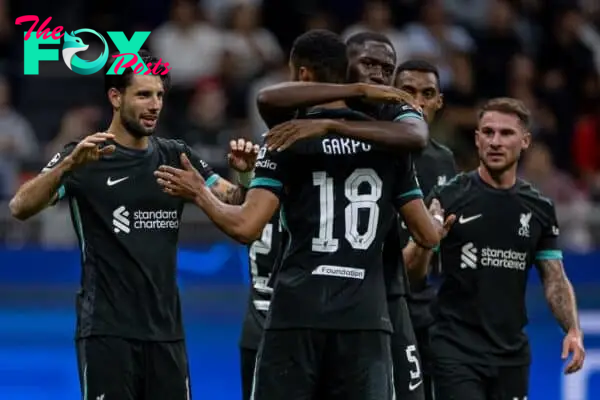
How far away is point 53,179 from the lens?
7297 millimetres

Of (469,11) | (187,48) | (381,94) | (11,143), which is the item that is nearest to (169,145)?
(381,94)

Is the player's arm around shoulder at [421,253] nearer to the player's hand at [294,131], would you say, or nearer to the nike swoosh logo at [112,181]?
the player's hand at [294,131]

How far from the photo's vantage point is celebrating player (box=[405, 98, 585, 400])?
332 inches

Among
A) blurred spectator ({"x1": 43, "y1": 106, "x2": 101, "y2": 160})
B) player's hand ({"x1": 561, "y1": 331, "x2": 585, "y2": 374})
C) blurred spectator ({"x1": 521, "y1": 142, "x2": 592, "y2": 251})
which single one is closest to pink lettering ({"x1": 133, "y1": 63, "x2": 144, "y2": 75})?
player's hand ({"x1": 561, "y1": 331, "x2": 585, "y2": 374})

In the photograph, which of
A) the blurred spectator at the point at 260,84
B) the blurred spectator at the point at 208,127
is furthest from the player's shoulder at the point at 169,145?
the blurred spectator at the point at 260,84

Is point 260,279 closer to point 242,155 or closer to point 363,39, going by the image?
point 242,155

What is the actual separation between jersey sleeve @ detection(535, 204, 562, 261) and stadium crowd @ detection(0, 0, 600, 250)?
4.45 meters

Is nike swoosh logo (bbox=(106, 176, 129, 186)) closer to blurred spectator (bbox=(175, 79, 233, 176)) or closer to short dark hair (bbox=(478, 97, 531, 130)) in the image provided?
short dark hair (bbox=(478, 97, 531, 130))

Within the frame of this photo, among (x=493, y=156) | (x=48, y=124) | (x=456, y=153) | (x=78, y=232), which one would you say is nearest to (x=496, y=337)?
(x=493, y=156)

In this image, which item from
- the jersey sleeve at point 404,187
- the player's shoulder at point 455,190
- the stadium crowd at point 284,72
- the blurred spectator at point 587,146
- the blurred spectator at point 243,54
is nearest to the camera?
the jersey sleeve at point 404,187

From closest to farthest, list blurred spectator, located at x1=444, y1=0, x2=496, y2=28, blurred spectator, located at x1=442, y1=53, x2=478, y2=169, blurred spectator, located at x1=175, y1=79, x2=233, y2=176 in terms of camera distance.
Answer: blurred spectator, located at x1=175, y1=79, x2=233, y2=176 → blurred spectator, located at x1=442, y1=53, x2=478, y2=169 → blurred spectator, located at x1=444, y1=0, x2=496, y2=28

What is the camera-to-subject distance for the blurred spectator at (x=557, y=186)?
1259cm

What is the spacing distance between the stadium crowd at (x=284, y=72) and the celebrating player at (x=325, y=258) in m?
6.36

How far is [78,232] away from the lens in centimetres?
775
